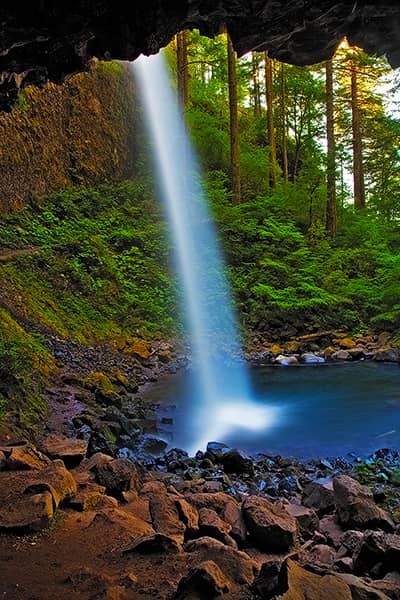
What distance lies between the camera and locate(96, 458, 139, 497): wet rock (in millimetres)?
4723

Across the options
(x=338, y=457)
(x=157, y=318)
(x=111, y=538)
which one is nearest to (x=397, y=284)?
(x=157, y=318)

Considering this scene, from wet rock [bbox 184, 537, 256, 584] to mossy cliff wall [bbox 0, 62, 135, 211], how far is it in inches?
572

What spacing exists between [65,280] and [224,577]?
12167 mm

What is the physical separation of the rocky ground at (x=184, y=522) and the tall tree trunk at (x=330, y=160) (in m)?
14.6

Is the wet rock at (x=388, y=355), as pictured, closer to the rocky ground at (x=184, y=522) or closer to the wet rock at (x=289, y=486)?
the rocky ground at (x=184, y=522)

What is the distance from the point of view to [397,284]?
52.2 feet

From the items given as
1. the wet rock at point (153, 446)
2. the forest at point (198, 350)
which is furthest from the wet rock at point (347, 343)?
the wet rock at point (153, 446)

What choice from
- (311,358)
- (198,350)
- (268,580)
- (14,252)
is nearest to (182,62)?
(14,252)

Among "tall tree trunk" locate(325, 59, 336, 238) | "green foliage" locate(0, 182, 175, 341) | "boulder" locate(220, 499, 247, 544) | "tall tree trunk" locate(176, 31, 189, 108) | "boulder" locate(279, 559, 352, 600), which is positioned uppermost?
"tall tree trunk" locate(176, 31, 189, 108)

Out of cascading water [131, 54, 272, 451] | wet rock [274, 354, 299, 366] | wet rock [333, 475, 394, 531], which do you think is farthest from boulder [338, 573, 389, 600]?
wet rock [274, 354, 299, 366]

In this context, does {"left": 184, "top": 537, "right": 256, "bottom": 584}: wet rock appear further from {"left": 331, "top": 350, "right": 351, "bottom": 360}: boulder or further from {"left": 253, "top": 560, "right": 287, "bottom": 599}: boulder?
{"left": 331, "top": 350, "right": 351, "bottom": 360}: boulder

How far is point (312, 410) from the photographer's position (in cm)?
983

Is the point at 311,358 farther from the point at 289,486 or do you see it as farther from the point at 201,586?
the point at 201,586

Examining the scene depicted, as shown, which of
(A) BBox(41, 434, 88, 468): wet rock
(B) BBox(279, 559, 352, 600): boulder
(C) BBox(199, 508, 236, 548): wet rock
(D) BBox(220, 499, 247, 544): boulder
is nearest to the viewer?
(B) BBox(279, 559, 352, 600): boulder
